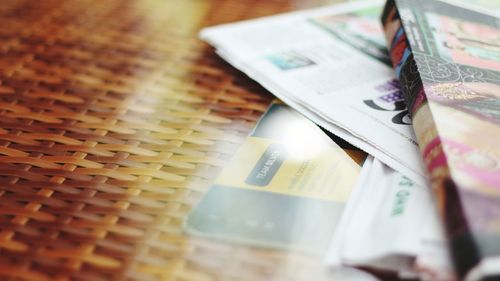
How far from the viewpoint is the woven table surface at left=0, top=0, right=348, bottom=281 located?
0.41m

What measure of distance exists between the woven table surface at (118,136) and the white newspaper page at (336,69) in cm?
3

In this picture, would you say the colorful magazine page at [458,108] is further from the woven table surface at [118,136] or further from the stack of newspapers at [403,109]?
the woven table surface at [118,136]

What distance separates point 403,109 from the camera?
56 centimetres

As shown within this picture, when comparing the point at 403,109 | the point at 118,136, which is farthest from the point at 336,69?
the point at 118,136

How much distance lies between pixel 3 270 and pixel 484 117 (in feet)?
1.26

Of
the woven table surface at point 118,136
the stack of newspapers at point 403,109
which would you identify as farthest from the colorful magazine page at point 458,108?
the woven table surface at point 118,136

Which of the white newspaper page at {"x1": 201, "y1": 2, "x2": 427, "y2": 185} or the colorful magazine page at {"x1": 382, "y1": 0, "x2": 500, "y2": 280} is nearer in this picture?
the colorful magazine page at {"x1": 382, "y1": 0, "x2": 500, "y2": 280}

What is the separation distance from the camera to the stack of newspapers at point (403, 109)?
1.26 ft

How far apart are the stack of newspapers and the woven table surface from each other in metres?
0.04

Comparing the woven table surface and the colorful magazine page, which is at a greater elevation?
the woven table surface

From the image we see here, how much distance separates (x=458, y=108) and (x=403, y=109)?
0.26 feet

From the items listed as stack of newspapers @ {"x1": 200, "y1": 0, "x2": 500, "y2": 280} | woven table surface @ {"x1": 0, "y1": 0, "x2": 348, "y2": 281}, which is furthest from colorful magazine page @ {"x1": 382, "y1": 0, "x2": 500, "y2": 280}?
woven table surface @ {"x1": 0, "y1": 0, "x2": 348, "y2": 281}

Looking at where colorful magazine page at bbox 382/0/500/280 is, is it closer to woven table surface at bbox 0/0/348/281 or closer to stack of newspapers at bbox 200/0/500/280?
stack of newspapers at bbox 200/0/500/280

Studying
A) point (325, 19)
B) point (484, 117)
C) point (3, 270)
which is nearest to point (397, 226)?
point (484, 117)
